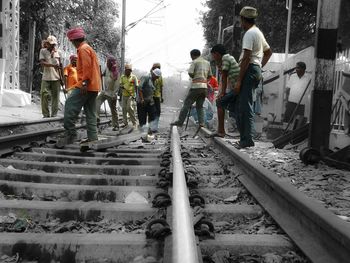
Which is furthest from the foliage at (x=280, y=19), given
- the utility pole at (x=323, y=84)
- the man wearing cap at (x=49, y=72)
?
the utility pole at (x=323, y=84)

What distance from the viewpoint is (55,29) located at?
22.5m

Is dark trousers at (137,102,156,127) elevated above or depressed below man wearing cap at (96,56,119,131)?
below

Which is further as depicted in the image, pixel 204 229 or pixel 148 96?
pixel 148 96

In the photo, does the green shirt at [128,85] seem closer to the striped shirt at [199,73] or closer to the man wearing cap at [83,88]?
the striped shirt at [199,73]

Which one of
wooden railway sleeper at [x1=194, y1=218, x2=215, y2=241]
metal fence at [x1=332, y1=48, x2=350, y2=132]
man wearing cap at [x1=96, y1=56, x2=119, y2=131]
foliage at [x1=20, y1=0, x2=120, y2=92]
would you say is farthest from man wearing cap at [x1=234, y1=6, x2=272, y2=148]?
foliage at [x1=20, y1=0, x2=120, y2=92]

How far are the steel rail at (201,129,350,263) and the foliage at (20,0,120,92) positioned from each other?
1865cm

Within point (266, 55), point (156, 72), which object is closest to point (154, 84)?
point (156, 72)

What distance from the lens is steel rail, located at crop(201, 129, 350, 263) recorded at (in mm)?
2010

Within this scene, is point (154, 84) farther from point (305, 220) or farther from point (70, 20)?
point (70, 20)

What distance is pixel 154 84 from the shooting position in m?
10.5

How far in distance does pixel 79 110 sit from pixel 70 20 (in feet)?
64.4

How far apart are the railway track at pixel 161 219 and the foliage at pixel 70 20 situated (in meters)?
17.7

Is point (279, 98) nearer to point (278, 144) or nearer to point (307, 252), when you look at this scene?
point (278, 144)

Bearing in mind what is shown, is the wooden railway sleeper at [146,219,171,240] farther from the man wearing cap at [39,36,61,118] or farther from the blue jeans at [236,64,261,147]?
the man wearing cap at [39,36,61,118]
